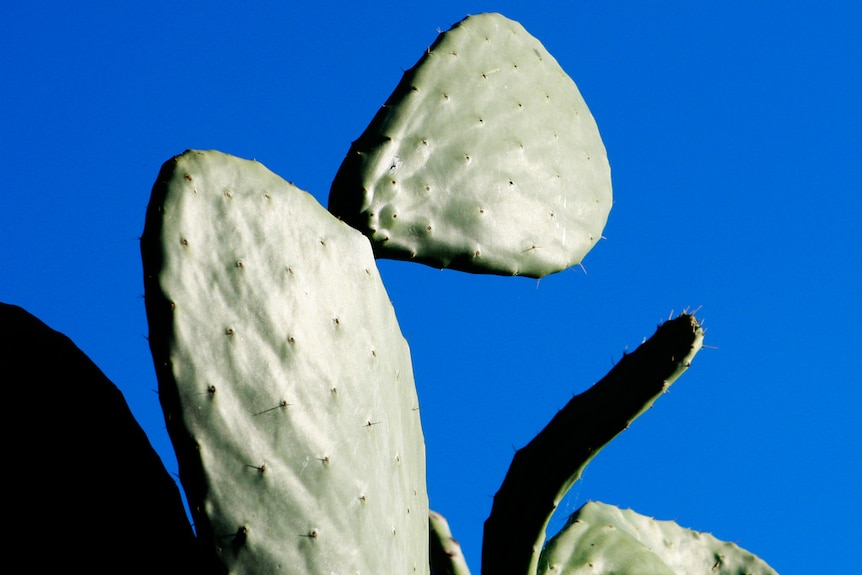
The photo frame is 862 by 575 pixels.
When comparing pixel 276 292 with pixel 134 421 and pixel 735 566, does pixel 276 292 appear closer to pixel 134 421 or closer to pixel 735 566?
pixel 134 421

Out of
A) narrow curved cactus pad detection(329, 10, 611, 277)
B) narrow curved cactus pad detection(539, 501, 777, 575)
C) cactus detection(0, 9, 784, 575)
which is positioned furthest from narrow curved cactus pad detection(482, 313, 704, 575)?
narrow curved cactus pad detection(329, 10, 611, 277)

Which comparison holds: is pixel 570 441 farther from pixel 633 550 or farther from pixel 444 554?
pixel 633 550

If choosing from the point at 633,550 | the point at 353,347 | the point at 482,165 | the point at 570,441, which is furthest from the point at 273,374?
the point at 633,550

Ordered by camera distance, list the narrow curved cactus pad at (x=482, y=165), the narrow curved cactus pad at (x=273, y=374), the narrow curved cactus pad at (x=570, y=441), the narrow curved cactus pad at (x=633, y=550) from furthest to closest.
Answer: the narrow curved cactus pad at (x=633, y=550)
the narrow curved cactus pad at (x=482, y=165)
the narrow curved cactus pad at (x=570, y=441)
the narrow curved cactus pad at (x=273, y=374)

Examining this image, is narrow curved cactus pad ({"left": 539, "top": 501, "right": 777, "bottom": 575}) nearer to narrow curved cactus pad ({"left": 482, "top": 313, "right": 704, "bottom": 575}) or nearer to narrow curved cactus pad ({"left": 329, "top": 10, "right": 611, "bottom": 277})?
narrow curved cactus pad ({"left": 482, "top": 313, "right": 704, "bottom": 575})

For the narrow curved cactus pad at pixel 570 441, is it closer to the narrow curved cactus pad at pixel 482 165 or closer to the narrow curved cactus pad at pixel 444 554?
the narrow curved cactus pad at pixel 444 554

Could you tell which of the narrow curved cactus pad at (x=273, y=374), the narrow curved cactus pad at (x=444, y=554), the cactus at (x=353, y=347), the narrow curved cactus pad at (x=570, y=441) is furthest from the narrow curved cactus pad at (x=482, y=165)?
the narrow curved cactus pad at (x=444, y=554)
